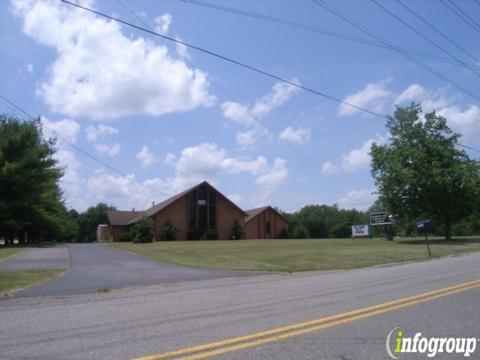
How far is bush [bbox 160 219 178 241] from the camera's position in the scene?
65438 mm

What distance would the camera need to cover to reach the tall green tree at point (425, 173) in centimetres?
4750

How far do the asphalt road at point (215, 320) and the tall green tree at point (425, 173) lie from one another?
36.9 meters

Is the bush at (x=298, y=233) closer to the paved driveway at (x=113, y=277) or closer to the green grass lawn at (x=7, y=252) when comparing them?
the green grass lawn at (x=7, y=252)

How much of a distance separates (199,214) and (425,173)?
1314 inches

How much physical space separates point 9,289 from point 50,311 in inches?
174

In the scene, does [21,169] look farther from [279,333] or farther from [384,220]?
[279,333]

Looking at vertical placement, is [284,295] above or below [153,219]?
below

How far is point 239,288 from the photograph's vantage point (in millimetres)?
13352

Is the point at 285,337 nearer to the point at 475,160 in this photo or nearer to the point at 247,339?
the point at 247,339

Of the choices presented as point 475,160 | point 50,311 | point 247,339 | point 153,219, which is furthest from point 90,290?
point 153,219

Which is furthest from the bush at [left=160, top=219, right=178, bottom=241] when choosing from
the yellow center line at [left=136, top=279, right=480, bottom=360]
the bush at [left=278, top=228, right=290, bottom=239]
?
the yellow center line at [left=136, top=279, right=480, bottom=360]

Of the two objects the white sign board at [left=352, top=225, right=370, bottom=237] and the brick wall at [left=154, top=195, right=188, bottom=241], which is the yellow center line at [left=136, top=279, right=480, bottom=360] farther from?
the brick wall at [left=154, top=195, right=188, bottom=241]

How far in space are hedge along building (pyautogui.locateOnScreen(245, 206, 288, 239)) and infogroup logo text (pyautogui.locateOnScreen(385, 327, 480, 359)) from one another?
7202cm

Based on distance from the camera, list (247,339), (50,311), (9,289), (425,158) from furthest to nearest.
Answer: (425,158), (9,289), (50,311), (247,339)
